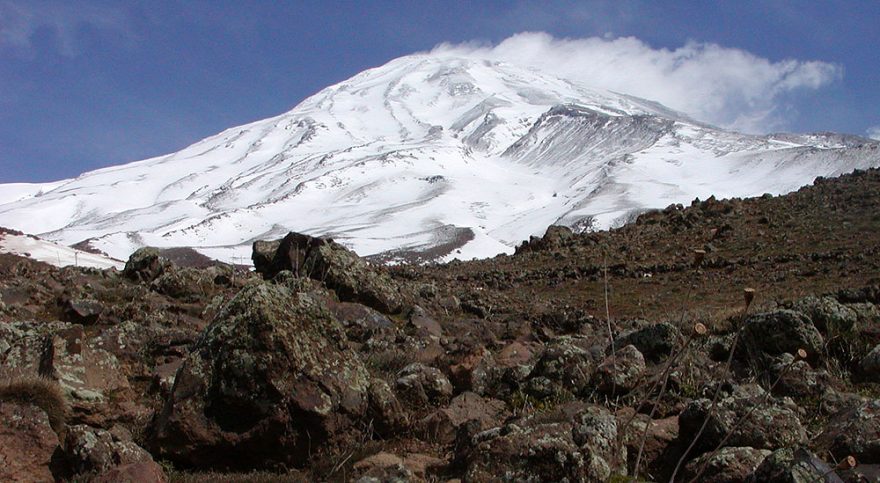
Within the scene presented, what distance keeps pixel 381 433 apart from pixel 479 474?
4.50ft

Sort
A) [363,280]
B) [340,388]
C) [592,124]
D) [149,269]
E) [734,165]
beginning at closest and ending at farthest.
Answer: [340,388] < [363,280] < [149,269] < [734,165] < [592,124]

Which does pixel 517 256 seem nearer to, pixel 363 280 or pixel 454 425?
pixel 363 280

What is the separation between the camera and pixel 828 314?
24.0 feet

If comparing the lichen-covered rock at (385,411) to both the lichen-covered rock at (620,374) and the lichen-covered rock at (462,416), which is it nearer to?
the lichen-covered rock at (462,416)

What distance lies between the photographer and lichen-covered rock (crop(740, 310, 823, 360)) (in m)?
6.74

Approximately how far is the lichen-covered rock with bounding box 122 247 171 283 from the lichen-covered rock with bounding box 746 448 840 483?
11549 mm

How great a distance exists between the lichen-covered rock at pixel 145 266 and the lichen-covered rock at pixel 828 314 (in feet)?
34.7

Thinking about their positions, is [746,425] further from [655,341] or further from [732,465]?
[655,341]

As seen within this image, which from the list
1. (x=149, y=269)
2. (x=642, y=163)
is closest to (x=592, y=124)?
(x=642, y=163)

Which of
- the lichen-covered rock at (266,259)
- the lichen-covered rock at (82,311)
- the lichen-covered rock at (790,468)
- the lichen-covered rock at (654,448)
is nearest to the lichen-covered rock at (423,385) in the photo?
the lichen-covered rock at (654,448)

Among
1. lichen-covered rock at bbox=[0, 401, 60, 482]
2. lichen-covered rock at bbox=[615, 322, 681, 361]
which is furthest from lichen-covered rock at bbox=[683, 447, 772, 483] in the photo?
lichen-covered rock at bbox=[0, 401, 60, 482]

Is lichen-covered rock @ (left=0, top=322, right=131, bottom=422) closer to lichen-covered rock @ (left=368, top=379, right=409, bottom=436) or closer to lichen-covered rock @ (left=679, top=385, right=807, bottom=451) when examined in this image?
lichen-covered rock @ (left=368, top=379, right=409, bottom=436)

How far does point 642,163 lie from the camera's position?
486 ft

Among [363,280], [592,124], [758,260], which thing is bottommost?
[758,260]
